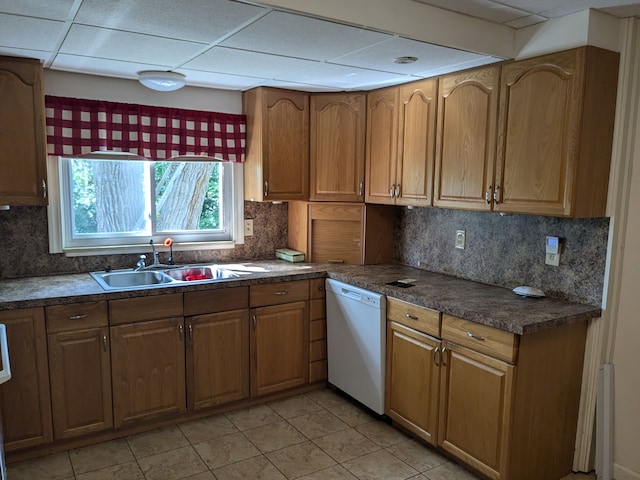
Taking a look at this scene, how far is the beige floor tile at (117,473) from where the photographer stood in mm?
2535

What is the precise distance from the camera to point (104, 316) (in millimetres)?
2756

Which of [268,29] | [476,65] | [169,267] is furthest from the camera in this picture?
[169,267]

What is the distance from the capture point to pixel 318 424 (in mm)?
3096

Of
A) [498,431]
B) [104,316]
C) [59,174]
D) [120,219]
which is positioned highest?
[59,174]

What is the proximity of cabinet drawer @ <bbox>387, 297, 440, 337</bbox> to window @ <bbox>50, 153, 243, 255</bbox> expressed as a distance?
4.68ft

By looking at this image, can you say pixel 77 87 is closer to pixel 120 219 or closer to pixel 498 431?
pixel 120 219

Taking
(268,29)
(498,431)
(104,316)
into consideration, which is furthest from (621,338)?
(104,316)

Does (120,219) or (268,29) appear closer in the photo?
(268,29)

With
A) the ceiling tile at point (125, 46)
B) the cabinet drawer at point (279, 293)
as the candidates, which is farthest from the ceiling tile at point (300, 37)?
the cabinet drawer at point (279, 293)

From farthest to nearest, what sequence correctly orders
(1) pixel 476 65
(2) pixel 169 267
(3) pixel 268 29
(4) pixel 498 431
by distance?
1. (2) pixel 169 267
2. (1) pixel 476 65
3. (4) pixel 498 431
4. (3) pixel 268 29

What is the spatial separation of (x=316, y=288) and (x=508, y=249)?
126cm

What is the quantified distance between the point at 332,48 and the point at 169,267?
6.04ft

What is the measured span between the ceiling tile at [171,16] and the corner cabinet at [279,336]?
A: 1.59 m

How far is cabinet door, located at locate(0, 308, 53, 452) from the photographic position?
255 cm
